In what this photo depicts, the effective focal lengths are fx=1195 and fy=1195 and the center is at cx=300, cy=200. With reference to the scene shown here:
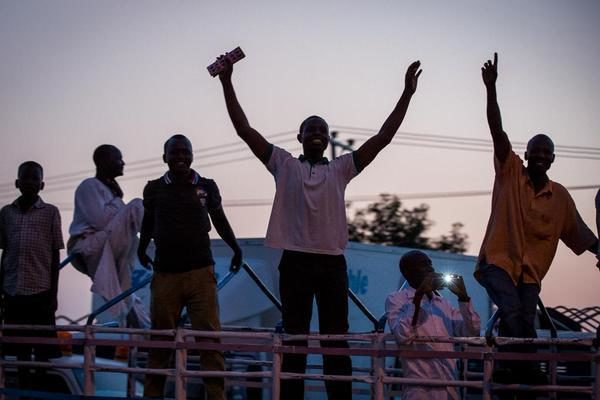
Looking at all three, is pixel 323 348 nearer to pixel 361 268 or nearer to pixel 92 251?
pixel 92 251

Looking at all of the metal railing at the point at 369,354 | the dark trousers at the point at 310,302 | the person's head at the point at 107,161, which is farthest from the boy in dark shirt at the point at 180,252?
the person's head at the point at 107,161

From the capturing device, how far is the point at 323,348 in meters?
7.14

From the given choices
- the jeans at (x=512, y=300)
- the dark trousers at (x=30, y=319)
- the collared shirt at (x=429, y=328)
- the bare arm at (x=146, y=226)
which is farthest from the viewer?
the dark trousers at (x=30, y=319)

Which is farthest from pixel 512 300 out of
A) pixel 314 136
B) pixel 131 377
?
pixel 131 377

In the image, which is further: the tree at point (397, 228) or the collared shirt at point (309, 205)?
the tree at point (397, 228)

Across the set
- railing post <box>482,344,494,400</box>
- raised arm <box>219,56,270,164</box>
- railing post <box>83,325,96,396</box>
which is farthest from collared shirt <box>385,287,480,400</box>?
railing post <box>83,325,96,396</box>

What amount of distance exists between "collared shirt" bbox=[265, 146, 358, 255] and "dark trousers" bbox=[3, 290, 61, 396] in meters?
2.42

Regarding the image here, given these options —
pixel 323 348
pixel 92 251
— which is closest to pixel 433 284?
pixel 323 348

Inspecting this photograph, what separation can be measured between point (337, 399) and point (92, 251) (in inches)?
111

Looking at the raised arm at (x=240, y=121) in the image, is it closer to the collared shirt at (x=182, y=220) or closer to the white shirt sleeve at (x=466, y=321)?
the collared shirt at (x=182, y=220)

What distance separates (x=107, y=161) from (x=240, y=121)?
221 centimetres

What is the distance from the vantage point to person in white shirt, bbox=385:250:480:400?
698 centimetres

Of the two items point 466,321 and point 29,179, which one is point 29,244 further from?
point 466,321

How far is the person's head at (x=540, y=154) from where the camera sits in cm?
748
